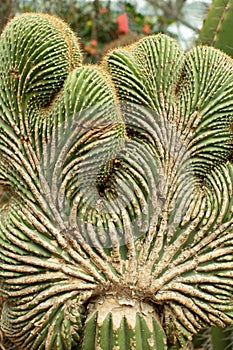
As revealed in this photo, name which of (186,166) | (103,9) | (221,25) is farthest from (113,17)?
(186,166)

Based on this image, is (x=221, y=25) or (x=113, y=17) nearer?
(x=221, y=25)

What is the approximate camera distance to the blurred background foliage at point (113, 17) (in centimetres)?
171

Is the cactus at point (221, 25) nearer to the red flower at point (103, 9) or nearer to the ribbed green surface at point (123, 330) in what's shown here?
the ribbed green surface at point (123, 330)

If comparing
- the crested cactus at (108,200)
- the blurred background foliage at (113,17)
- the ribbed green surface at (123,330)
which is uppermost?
the blurred background foliage at (113,17)

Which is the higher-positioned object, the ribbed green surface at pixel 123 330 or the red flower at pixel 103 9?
the red flower at pixel 103 9

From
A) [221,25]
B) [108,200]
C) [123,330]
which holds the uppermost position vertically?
[221,25]

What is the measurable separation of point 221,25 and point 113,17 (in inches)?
54.8

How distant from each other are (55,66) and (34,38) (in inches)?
A: 1.5

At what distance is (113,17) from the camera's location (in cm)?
230

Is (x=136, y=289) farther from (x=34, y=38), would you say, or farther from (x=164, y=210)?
(x=34, y=38)

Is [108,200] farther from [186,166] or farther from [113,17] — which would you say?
[113,17]

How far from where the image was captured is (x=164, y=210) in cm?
55

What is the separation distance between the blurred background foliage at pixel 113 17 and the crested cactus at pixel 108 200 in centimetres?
106

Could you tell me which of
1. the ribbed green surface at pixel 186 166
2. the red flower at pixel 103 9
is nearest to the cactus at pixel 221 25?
the ribbed green surface at pixel 186 166
